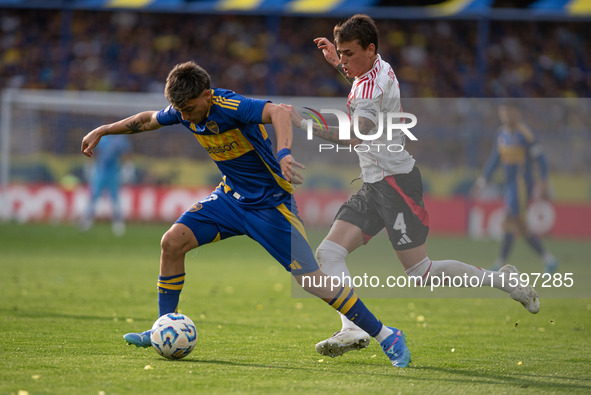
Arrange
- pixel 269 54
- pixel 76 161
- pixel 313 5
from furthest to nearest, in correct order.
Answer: pixel 269 54 → pixel 313 5 → pixel 76 161

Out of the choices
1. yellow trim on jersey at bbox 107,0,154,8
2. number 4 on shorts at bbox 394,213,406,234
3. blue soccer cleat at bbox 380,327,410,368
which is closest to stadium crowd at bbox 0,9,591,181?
yellow trim on jersey at bbox 107,0,154,8

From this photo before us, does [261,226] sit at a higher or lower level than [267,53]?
lower

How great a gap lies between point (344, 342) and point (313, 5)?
60.0ft

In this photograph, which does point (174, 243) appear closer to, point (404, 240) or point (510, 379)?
point (404, 240)

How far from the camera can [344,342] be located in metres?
5.48

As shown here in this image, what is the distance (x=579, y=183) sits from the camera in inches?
727

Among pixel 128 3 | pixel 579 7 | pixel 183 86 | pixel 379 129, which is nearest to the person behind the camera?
pixel 183 86

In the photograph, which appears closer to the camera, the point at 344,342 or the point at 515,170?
the point at 344,342

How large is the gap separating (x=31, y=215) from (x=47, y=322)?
42.8ft

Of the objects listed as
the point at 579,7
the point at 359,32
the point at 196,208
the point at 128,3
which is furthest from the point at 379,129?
the point at 128,3

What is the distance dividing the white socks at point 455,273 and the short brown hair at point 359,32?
1.61 meters

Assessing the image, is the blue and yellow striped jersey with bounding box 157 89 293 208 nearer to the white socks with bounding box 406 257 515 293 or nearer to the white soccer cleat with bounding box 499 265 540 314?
the white socks with bounding box 406 257 515 293

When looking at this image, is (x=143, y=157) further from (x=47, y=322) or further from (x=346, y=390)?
(x=346, y=390)

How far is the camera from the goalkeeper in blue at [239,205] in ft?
16.9
